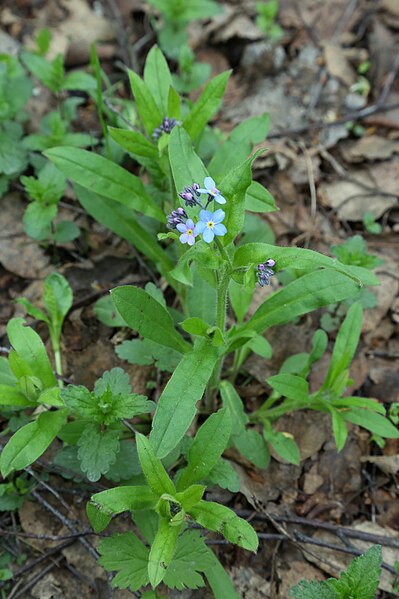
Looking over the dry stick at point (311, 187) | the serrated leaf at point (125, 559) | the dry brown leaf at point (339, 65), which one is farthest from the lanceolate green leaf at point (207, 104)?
the dry brown leaf at point (339, 65)

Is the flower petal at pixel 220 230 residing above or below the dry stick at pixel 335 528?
above

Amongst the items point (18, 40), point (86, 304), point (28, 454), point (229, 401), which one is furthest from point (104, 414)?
point (18, 40)

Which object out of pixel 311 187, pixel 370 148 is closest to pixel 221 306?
pixel 311 187

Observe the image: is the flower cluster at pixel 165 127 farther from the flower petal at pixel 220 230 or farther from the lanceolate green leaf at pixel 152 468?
the lanceolate green leaf at pixel 152 468

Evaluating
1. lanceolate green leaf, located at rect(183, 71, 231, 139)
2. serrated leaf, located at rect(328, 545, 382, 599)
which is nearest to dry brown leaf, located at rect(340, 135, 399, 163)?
lanceolate green leaf, located at rect(183, 71, 231, 139)

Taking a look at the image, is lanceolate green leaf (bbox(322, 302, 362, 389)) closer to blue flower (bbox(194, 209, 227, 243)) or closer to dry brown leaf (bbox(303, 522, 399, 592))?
dry brown leaf (bbox(303, 522, 399, 592))

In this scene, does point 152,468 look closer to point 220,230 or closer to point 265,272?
point 265,272
